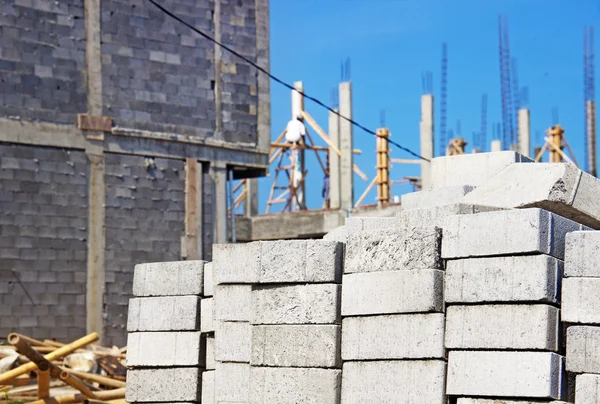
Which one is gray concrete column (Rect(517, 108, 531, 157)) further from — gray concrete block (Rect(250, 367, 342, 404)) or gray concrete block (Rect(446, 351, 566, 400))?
gray concrete block (Rect(446, 351, 566, 400))

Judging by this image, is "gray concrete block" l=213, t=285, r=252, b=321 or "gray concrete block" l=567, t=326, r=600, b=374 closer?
"gray concrete block" l=567, t=326, r=600, b=374

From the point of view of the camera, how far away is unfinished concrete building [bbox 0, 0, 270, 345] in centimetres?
1659

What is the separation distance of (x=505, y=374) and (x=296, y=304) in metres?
1.68

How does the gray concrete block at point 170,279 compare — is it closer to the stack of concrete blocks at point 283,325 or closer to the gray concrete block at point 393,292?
the stack of concrete blocks at point 283,325

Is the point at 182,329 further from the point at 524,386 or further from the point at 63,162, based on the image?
the point at 63,162

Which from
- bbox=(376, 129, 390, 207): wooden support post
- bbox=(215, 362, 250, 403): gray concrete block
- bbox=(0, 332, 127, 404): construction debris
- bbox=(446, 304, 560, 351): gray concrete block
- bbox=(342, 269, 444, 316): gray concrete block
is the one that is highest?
bbox=(376, 129, 390, 207): wooden support post

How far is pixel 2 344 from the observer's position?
16.0 m

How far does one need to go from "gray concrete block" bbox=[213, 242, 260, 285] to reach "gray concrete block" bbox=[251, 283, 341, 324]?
15 cm

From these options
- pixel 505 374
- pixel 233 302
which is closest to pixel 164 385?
pixel 233 302

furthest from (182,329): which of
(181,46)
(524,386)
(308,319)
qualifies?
(181,46)

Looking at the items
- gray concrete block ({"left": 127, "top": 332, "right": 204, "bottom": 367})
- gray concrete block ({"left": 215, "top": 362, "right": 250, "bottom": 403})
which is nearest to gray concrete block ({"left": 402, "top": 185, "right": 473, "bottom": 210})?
gray concrete block ({"left": 215, "top": 362, "right": 250, "bottom": 403})

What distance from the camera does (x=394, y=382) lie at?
7.55 metres

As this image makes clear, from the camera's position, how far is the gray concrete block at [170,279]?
948 cm

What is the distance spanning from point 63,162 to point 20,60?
5.49 feet
